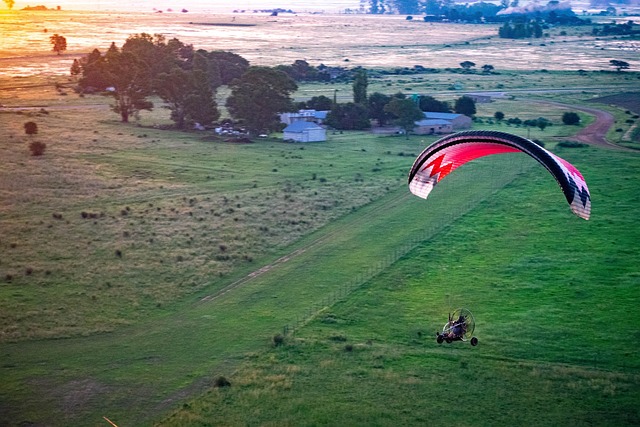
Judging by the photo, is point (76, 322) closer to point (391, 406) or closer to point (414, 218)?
point (391, 406)

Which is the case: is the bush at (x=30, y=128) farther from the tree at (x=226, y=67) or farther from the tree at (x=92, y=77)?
the tree at (x=226, y=67)

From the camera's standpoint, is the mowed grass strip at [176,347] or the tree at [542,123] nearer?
the mowed grass strip at [176,347]

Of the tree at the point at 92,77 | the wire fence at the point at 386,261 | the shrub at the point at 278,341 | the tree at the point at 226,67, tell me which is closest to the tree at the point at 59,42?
the tree at the point at 92,77

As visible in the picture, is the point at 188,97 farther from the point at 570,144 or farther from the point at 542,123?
the point at 570,144

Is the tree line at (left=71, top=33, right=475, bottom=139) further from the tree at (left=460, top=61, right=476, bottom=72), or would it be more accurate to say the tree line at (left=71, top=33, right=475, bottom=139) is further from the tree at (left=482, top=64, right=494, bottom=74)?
the tree at (left=460, top=61, right=476, bottom=72)

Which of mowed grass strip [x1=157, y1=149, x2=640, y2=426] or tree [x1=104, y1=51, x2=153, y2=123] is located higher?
tree [x1=104, y1=51, x2=153, y2=123]

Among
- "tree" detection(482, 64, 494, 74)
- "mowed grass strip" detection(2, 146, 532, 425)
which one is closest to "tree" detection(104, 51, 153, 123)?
"mowed grass strip" detection(2, 146, 532, 425)

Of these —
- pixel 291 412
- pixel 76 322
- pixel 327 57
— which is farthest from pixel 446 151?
pixel 327 57

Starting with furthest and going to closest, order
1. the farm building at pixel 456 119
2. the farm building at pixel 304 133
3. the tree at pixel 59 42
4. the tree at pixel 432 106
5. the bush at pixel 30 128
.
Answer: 1. the tree at pixel 59 42
2. the tree at pixel 432 106
3. the farm building at pixel 456 119
4. the farm building at pixel 304 133
5. the bush at pixel 30 128
